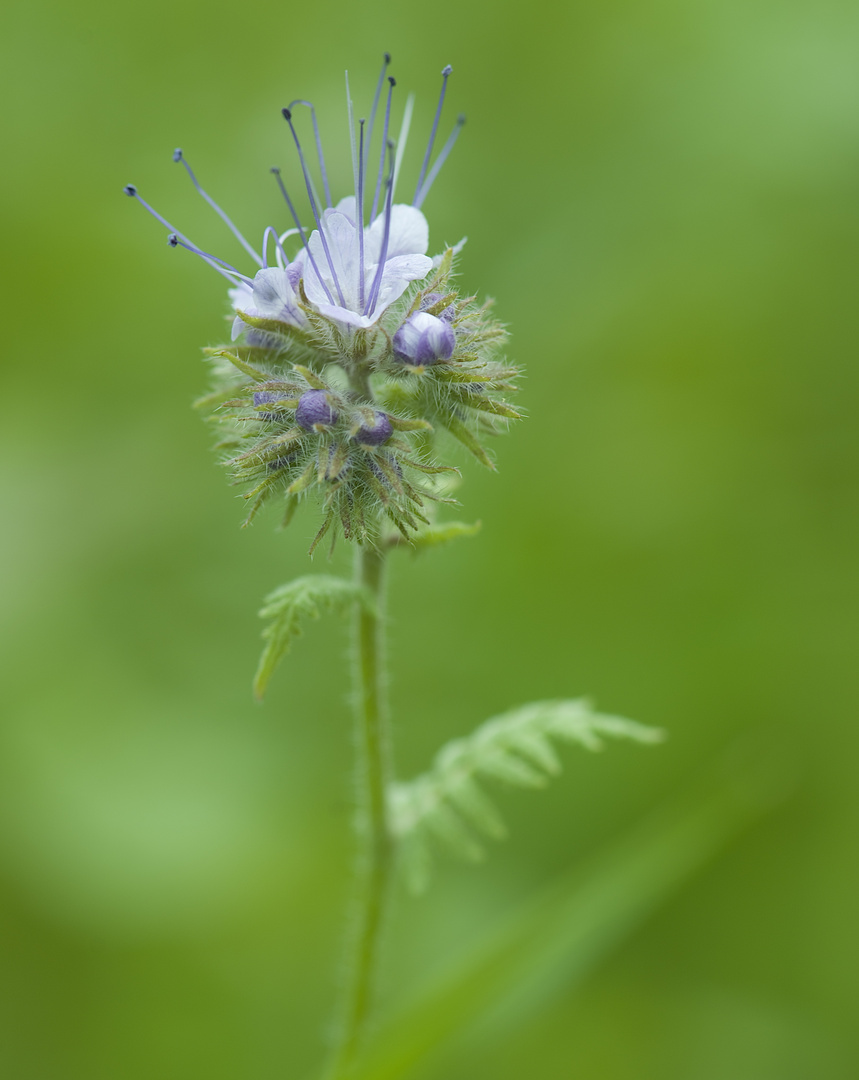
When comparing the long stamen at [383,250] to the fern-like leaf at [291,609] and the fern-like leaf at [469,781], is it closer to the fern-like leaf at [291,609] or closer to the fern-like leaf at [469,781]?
the fern-like leaf at [291,609]

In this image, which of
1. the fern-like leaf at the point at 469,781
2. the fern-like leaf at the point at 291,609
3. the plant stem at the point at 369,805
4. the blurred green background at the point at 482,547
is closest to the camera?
the fern-like leaf at the point at 291,609

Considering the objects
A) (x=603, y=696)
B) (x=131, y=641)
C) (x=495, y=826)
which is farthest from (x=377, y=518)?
(x=131, y=641)

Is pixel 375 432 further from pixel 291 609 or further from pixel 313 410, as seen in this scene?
pixel 291 609

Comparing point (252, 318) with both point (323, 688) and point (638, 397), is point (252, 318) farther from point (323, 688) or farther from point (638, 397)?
point (638, 397)

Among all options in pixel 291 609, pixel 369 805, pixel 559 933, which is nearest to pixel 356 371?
pixel 291 609

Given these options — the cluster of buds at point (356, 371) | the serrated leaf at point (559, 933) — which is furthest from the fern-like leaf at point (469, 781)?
the cluster of buds at point (356, 371)
